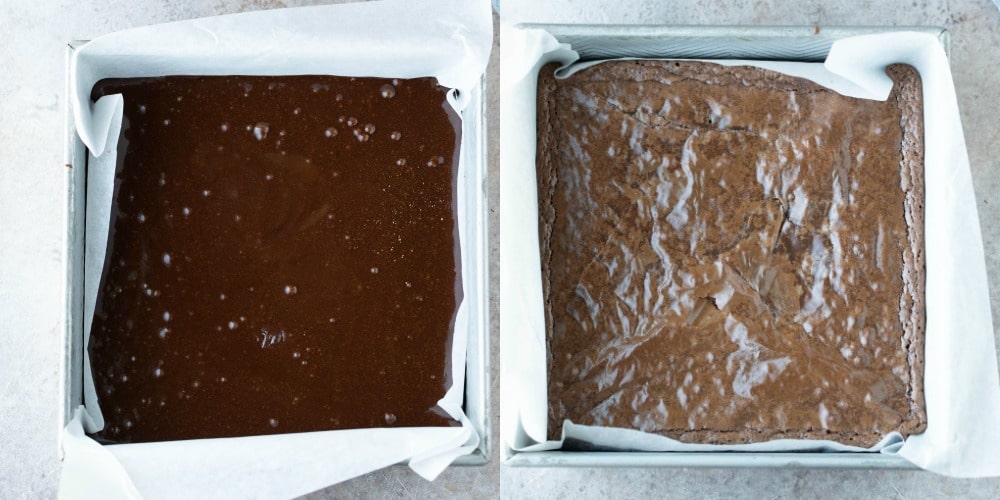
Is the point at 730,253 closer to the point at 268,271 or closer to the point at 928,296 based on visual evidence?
the point at 928,296

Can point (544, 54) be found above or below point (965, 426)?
above

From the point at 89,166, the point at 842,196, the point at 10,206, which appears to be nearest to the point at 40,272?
the point at 10,206

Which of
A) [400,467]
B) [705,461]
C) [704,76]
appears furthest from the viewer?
[400,467]

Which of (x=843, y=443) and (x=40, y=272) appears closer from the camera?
(x=843, y=443)

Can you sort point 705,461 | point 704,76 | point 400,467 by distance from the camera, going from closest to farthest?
1. point 705,461
2. point 704,76
3. point 400,467

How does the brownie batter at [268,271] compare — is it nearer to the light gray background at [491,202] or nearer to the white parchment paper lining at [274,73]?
the white parchment paper lining at [274,73]

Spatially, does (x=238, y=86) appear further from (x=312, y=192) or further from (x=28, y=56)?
(x=28, y=56)

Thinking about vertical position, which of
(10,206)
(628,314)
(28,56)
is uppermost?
(28,56)

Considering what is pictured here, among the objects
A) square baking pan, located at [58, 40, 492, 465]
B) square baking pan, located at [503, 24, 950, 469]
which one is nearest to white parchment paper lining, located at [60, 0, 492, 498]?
square baking pan, located at [58, 40, 492, 465]
